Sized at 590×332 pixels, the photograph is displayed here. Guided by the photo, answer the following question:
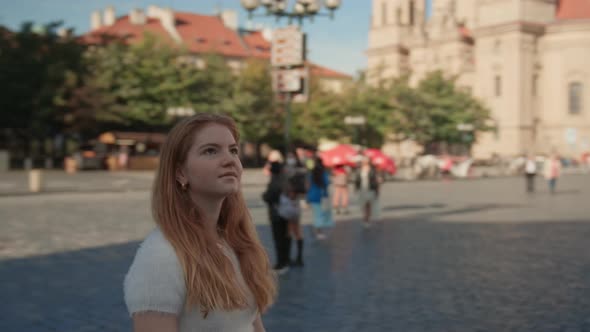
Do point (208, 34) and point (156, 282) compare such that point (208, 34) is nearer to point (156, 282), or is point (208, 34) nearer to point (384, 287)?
point (384, 287)

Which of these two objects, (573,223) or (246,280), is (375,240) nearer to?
(573,223)

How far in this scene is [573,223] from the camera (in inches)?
651

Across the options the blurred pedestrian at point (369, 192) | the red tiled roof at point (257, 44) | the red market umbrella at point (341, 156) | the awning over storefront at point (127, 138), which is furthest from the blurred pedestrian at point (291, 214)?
the red tiled roof at point (257, 44)

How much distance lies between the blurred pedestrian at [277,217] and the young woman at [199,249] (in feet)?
24.4

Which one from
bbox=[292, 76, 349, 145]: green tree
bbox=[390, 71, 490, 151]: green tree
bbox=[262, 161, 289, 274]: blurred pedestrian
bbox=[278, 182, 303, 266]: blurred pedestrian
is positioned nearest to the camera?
bbox=[262, 161, 289, 274]: blurred pedestrian

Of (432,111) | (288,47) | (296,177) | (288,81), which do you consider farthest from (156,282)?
(432,111)

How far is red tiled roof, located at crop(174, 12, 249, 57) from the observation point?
265 ft

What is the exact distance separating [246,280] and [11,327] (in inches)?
190

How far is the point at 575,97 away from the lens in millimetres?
70188

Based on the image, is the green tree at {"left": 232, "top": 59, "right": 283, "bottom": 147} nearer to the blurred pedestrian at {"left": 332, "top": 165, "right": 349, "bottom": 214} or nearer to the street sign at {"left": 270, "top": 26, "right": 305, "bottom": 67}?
the blurred pedestrian at {"left": 332, "top": 165, "right": 349, "bottom": 214}

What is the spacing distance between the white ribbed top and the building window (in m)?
72.9

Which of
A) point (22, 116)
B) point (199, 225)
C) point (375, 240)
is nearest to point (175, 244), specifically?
point (199, 225)

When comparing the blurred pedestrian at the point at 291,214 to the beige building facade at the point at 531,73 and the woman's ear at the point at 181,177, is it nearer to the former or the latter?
the woman's ear at the point at 181,177

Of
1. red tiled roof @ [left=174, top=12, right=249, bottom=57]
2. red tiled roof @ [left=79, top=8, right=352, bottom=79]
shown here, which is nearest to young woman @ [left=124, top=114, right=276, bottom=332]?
red tiled roof @ [left=79, top=8, right=352, bottom=79]
